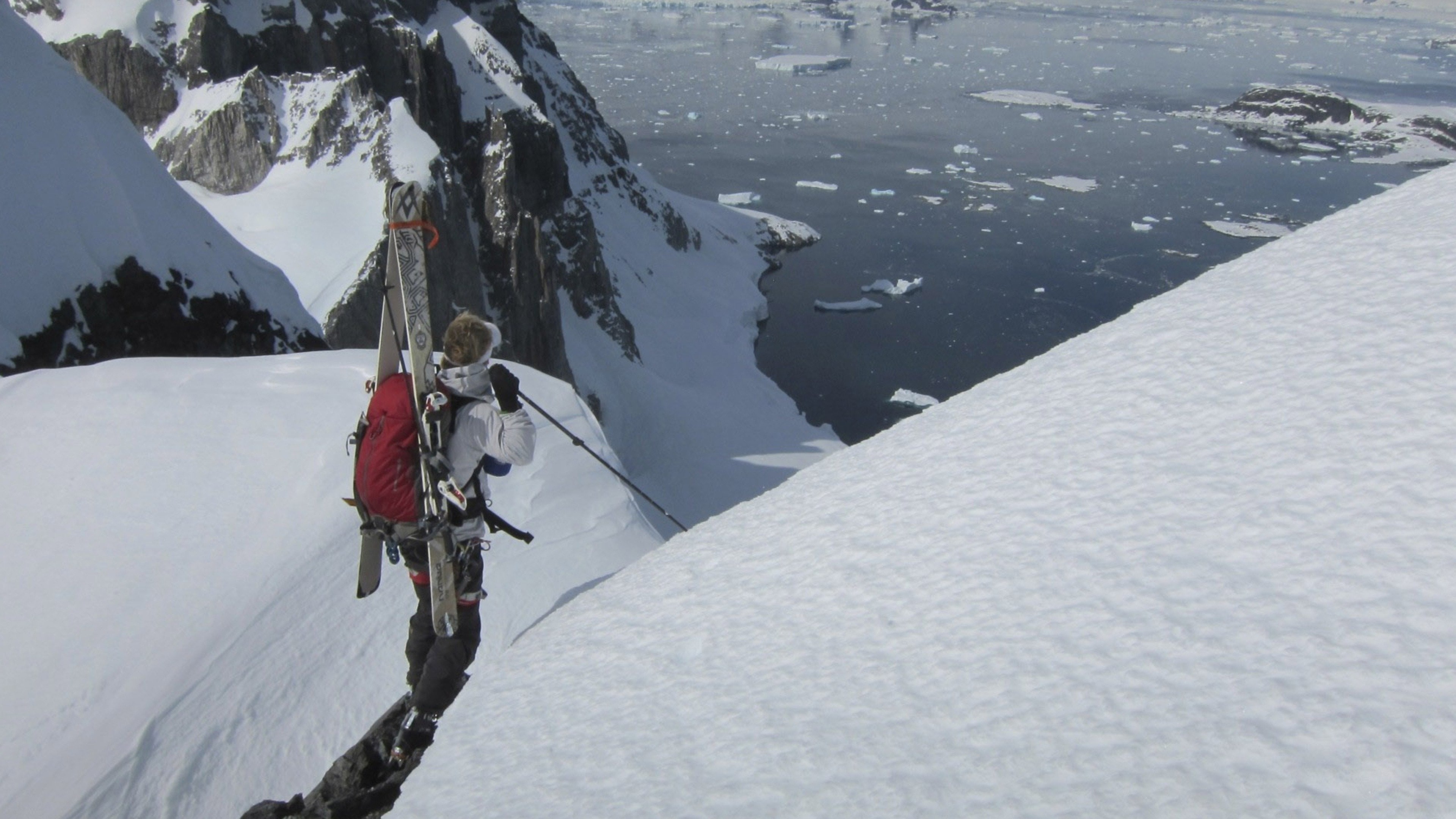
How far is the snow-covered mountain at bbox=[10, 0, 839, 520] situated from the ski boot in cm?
1860

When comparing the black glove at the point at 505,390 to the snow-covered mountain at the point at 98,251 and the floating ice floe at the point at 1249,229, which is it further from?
the floating ice floe at the point at 1249,229

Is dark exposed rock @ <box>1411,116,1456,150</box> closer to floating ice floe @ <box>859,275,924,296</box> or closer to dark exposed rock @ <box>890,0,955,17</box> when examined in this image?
floating ice floe @ <box>859,275,924,296</box>

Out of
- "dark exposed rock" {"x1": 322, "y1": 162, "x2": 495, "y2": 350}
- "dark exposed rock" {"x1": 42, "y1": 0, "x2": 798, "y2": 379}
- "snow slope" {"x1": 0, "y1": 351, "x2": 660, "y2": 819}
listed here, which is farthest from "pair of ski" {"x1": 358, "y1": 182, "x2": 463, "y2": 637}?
"dark exposed rock" {"x1": 322, "y1": 162, "x2": 495, "y2": 350}

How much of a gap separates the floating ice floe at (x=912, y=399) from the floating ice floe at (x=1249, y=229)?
2271 cm

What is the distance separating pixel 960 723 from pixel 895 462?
181 centimetres

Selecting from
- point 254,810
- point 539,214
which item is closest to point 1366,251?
point 254,810

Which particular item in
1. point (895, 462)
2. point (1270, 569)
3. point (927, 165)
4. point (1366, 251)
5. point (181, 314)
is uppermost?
point (1366, 251)

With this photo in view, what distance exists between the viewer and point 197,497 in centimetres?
512

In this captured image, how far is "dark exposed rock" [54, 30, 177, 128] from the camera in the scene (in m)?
25.2

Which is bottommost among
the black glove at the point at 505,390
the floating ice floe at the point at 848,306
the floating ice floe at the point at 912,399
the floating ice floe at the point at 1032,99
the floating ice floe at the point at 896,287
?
the floating ice floe at the point at 912,399

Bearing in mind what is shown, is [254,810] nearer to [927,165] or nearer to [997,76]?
[927,165]

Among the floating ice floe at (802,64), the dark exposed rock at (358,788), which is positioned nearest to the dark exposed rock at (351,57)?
the dark exposed rock at (358,788)

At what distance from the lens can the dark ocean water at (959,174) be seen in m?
37.5

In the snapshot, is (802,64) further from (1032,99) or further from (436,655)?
(436,655)
